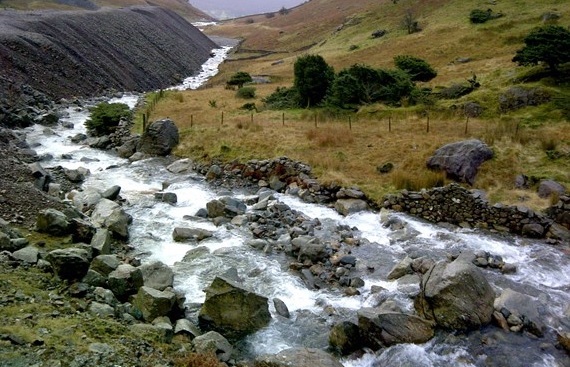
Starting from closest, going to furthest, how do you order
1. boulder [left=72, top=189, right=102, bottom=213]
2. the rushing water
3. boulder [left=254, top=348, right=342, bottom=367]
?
boulder [left=254, top=348, right=342, bottom=367], the rushing water, boulder [left=72, top=189, right=102, bottom=213]

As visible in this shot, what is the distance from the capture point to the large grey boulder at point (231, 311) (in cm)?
1351

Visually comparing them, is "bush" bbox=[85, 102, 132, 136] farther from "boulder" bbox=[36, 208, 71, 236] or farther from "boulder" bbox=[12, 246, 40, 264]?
"boulder" bbox=[12, 246, 40, 264]

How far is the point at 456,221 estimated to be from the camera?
21.4 metres

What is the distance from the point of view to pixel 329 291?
16016 mm

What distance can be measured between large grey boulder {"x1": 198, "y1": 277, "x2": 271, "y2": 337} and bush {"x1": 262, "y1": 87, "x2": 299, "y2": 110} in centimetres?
3056

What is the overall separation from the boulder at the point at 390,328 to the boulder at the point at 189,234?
28.0ft

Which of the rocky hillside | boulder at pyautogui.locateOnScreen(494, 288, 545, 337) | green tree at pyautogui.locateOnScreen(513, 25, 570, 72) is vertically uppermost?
the rocky hillside

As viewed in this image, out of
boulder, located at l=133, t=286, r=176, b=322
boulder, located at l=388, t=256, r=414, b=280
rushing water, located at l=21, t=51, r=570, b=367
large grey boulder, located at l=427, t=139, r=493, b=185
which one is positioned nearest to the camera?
rushing water, located at l=21, t=51, r=570, b=367

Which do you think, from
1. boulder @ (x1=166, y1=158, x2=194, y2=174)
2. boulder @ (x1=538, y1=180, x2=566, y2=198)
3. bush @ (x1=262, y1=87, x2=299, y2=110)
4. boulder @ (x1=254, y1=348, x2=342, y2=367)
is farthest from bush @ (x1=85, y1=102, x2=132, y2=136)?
boulder @ (x1=538, y1=180, x2=566, y2=198)

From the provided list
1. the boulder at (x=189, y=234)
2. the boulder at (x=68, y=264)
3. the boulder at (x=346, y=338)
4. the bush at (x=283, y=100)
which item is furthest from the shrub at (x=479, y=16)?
the boulder at (x=68, y=264)

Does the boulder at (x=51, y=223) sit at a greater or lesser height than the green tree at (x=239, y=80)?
lesser

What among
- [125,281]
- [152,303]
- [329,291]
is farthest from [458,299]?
[125,281]

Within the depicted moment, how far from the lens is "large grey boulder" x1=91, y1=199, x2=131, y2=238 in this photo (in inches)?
734

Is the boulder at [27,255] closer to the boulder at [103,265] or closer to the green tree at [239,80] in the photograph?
the boulder at [103,265]
